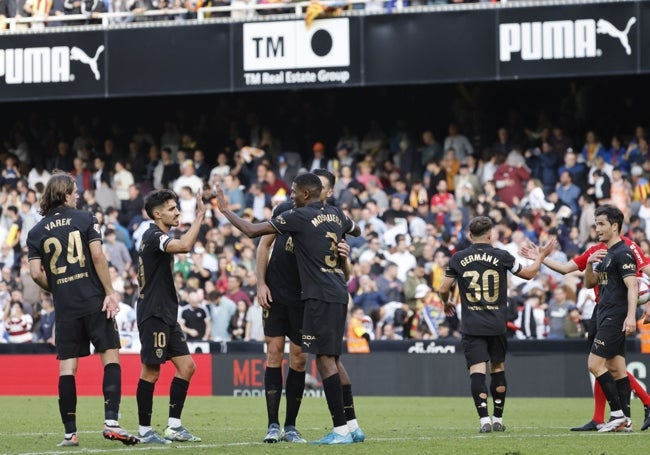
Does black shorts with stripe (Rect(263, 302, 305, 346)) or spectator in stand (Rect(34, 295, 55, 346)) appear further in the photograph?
spectator in stand (Rect(34, 295, 55, 346))

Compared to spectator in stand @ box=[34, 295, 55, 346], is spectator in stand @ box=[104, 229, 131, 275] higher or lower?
higher

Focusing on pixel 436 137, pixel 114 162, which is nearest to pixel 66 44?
pixel 114 162

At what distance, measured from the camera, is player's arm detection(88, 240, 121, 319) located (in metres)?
11.3

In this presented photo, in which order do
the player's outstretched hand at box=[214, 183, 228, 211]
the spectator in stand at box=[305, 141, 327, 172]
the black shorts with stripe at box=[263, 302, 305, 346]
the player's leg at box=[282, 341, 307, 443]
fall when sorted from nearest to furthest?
the player's outstretched hand at box=[214, 183, 228, 211] → the player's leg at box=[282, 341, 307, 443] → the black shorts with stripe at box=[263, 302, 305, 346] → the spectator in stand at box=[305, 141, 327, 172]

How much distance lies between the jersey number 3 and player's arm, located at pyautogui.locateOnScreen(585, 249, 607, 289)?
472 cm

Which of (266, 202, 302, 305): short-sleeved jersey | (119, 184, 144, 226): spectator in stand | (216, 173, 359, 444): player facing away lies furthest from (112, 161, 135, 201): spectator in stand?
(216, 173, 359, 444): player facing away

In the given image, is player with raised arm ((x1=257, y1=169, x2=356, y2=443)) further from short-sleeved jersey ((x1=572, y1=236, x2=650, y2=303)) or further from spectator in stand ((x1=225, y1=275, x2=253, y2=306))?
spectator in stand ((x1=225, y1=275, x2=253, y2=306))

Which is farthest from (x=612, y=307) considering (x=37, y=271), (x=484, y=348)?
(x=37, y=271)

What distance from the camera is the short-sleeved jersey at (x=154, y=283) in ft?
38.0

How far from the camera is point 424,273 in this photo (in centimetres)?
2266

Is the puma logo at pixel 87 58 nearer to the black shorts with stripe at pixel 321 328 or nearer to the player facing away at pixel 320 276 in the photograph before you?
the player facing away at pixel 320 276

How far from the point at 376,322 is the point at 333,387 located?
11.5 metres

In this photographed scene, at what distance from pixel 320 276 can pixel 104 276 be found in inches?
71.8

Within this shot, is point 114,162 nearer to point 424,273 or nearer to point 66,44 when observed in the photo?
point 66,44
